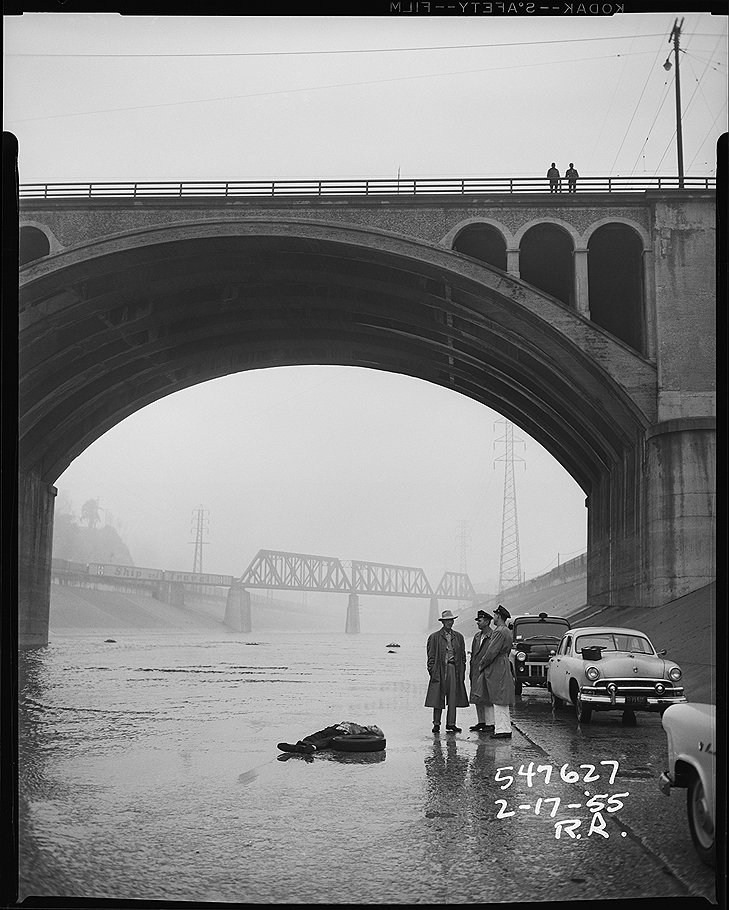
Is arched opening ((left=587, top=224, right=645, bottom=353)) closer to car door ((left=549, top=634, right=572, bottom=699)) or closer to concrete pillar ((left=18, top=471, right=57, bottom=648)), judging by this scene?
car door ((left=549, top=634, right=572, bottom=699))

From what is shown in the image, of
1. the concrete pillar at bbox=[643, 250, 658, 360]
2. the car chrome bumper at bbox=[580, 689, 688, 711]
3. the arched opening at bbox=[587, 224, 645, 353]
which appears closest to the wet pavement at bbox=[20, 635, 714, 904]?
the car chrome bumper at bbox=[580, 689, 688, 711]

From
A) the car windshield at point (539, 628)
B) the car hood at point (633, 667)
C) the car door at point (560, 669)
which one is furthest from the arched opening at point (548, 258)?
the car hood at point (633, 667)

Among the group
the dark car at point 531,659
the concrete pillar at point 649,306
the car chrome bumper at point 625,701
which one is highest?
the concrete pillar at point 649,306

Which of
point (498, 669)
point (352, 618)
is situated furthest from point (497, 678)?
point (352, 618)

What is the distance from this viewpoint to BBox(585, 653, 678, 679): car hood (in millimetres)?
15023

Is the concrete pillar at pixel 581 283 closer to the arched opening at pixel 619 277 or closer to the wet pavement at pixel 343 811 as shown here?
the arched opening at pixel 619 277

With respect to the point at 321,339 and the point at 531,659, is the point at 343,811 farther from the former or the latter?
the point at 321,339

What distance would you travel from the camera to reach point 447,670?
14305 millimetres

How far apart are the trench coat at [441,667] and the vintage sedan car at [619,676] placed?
204 centimetres

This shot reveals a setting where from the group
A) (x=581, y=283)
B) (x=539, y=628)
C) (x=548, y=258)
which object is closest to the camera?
(x=539, y=628)

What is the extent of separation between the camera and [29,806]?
28.0 ft

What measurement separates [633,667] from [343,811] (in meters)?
7.89

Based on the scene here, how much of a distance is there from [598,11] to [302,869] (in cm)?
512

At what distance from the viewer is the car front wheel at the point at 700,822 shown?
5.63 meters
